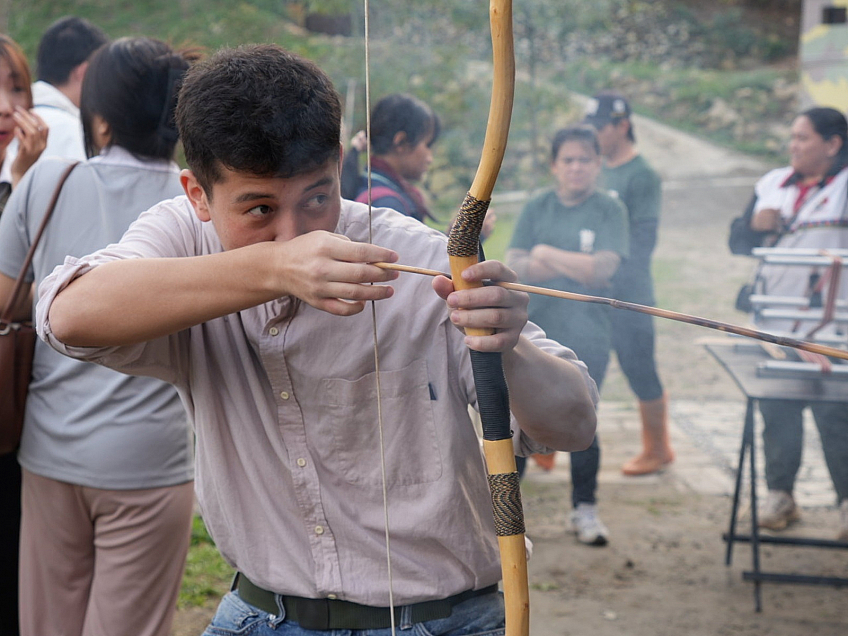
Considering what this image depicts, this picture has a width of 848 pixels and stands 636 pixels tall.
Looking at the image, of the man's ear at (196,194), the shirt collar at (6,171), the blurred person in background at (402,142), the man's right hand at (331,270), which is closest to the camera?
the man's right hand at (331,270)

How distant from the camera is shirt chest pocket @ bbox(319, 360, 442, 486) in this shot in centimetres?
138

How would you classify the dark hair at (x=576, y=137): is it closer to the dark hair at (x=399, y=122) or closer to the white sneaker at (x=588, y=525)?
the dark hair at (x=399, y=122)

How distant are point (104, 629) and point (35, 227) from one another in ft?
3.54

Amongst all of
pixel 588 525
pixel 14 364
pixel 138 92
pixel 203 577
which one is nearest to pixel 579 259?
pixel 588 525

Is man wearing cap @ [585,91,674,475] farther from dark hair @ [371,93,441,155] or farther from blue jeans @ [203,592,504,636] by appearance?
blue jeans @ [203,592,504,636]

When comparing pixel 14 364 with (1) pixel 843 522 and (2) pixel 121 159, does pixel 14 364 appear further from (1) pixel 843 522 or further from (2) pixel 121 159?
(1) pixel 843 522

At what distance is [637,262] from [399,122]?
168cm

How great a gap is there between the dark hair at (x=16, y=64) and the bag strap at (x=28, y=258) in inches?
36.7

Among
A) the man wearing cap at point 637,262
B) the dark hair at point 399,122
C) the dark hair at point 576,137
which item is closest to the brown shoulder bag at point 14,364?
the dark hair at point 399,122

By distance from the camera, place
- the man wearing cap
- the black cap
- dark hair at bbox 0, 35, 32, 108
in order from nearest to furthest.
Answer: dark hair at bbox 0, 35, 32, 108
the man wearing cap
the black cap

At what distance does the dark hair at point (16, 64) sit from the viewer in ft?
9.23

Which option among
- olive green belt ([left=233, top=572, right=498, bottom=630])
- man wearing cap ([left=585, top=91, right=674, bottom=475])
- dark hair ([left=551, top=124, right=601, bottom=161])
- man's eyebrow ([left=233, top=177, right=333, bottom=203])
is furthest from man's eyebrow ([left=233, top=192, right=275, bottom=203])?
man wearing cap ([left=585, top=91, right=674, bottom=475])

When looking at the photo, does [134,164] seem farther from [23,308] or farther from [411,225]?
[411,225]

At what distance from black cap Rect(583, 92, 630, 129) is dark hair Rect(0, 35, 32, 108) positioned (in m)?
3.18
